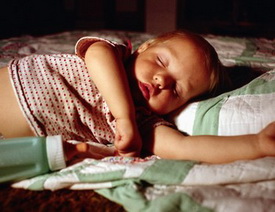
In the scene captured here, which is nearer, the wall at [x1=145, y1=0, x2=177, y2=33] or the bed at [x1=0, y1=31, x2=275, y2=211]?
the bed at [x1=0, y1=31, x2=275, y2=211]

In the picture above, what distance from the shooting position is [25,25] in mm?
3598

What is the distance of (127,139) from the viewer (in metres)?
0.66

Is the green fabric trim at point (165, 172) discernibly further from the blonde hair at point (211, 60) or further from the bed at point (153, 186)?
the blonde hair at point (211, 60)

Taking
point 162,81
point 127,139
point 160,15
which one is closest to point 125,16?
point 160,15

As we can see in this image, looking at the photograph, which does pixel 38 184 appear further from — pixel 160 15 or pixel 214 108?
pixel 160 15

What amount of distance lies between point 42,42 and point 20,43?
0.39 feet

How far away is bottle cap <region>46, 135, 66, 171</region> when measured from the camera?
58 cm

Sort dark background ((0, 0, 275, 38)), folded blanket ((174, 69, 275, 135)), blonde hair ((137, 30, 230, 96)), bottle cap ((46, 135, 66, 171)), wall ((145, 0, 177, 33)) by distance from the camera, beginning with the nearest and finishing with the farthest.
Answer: bottle cap ((46, 135, 66, 171)), folded blanket ((174, 69, 275, 135)), blonde hair ((137, 30, 230, 96)), dark background ((0, 0, 275, 38)), wall ((145, 0, 177, 33))

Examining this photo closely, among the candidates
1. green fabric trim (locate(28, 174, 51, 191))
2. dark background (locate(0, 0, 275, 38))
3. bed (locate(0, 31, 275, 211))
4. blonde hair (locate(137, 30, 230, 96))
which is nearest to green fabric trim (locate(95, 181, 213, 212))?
bed (locate(0, 31, 275, 211))

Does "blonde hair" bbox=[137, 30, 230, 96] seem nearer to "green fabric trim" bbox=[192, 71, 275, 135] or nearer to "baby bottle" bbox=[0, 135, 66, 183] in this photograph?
"green fabric trim" bbox=[192, 71, 275, 135]

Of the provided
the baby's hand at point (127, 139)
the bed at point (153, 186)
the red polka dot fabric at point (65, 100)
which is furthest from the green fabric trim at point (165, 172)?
the red polka dot fabric at point (65, 100)

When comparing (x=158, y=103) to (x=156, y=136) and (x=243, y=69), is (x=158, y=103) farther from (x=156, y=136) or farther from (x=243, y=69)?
(x=243, y=69)

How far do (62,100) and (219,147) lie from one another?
0.41 metres

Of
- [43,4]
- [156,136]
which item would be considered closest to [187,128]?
[156,136]
